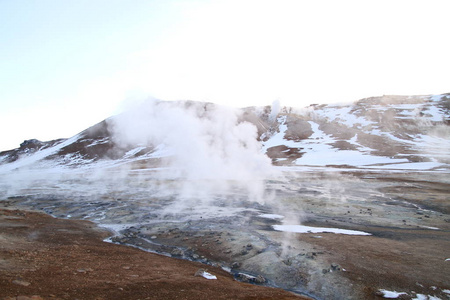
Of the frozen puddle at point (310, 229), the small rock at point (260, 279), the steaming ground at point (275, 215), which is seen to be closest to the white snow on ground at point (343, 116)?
the steaming ground at point (275, 215)

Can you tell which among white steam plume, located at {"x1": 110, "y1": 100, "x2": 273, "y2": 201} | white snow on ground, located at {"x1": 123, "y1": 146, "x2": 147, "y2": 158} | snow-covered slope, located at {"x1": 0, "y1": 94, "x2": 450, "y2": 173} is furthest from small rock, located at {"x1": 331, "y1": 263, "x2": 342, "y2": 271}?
white snow on ground, located at {"x1": 123, "y1": 146, "x2": 147, "y2": 158}

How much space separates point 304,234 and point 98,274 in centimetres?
1298

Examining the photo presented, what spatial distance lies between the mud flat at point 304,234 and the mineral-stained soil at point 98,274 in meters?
1.75

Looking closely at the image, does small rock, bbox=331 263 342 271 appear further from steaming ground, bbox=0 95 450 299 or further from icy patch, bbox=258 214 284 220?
icy patch, bbox=258 214 284 220

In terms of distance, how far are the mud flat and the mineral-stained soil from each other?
5.75 feet

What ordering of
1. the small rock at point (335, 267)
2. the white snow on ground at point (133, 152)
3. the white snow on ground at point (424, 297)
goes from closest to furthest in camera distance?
1. the white snow on ground at point (424, 297)
2. the small rock at point (335, 267)
3. the white snow on ground at point (133, 152)

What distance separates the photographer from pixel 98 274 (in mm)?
11172

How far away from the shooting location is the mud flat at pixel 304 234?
40.4 feet

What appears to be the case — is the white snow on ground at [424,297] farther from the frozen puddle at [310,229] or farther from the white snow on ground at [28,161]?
the white snow on ground at [28,161]

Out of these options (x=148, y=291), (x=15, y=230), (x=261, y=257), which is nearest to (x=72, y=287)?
(x=148, y=291)

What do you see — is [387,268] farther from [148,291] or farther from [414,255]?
[148,291]

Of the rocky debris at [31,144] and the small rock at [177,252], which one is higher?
the rocky debris at [31,144]

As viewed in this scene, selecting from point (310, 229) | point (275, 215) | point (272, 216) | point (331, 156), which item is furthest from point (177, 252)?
point (331, 156)

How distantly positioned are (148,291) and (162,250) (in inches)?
267
